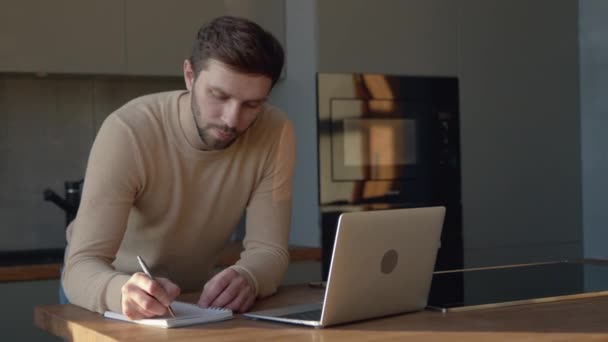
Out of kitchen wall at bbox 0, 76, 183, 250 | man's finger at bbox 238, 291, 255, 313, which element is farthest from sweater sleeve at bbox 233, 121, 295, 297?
kitchen wall at bbox 0, 76, 183, 250

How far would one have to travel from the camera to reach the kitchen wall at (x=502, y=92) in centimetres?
368

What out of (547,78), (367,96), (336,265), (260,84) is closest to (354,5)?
(367,96)

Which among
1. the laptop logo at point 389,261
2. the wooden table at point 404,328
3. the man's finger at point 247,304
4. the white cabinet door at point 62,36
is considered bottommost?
the wooden table at point 404,328

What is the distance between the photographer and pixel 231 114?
71.3 inches

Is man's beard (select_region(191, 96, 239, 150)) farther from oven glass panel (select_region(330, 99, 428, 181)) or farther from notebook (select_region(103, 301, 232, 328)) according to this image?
oven glass panel (select_region(330, 99, 428, 181))

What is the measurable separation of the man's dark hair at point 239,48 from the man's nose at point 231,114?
0.07 m

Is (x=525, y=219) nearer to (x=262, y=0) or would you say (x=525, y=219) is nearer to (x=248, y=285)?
(x=262, y=0)

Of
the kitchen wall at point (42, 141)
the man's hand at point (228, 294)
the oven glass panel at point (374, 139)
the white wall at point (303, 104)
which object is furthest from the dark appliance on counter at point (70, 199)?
the man's hand at point (228, 294)

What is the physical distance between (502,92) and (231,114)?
7.97ft

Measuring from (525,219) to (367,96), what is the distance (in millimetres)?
1022

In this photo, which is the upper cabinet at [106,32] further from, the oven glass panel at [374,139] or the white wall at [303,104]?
the oven glass panel at [374,139]

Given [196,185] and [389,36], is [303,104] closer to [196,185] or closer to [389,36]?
[389,36]

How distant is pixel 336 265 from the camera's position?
5.08 feet

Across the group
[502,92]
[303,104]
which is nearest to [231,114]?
[303,104]
